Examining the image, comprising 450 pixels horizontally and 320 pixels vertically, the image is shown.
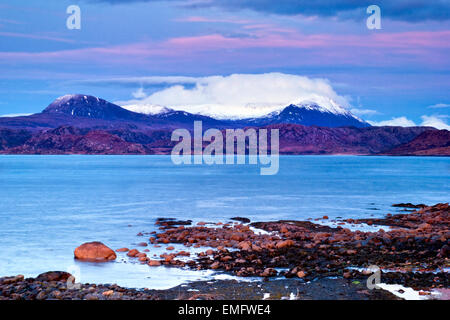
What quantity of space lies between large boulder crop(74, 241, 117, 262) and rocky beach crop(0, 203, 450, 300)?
0.15 feet

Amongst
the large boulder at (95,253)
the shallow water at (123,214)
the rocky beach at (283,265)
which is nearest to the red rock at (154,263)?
the rocky beach at (283,265)

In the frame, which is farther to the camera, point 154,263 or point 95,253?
point 95,253

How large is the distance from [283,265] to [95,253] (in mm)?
9124

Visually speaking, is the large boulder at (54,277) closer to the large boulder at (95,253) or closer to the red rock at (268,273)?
the large boulder at (95,253)

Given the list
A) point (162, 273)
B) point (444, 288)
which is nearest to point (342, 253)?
point (444, 288)

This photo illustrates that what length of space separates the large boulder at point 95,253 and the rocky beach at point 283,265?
5cm

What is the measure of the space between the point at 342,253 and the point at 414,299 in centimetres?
707

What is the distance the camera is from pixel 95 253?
2492 cm

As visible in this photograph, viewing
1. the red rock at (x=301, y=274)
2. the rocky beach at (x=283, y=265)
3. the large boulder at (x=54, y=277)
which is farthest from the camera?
the red rock at (x=301, y=274)

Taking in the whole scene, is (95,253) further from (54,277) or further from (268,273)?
(268,273)

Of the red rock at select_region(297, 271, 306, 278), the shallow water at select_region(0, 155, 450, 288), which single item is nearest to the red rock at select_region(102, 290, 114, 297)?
the shallow water at select_region(0, 155, 450, 288)

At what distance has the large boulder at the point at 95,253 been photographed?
24.7 meters

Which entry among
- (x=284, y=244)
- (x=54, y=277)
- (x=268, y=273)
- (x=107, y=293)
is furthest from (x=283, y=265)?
(x=54, y=277)

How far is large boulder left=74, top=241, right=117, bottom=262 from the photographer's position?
2469 cm
